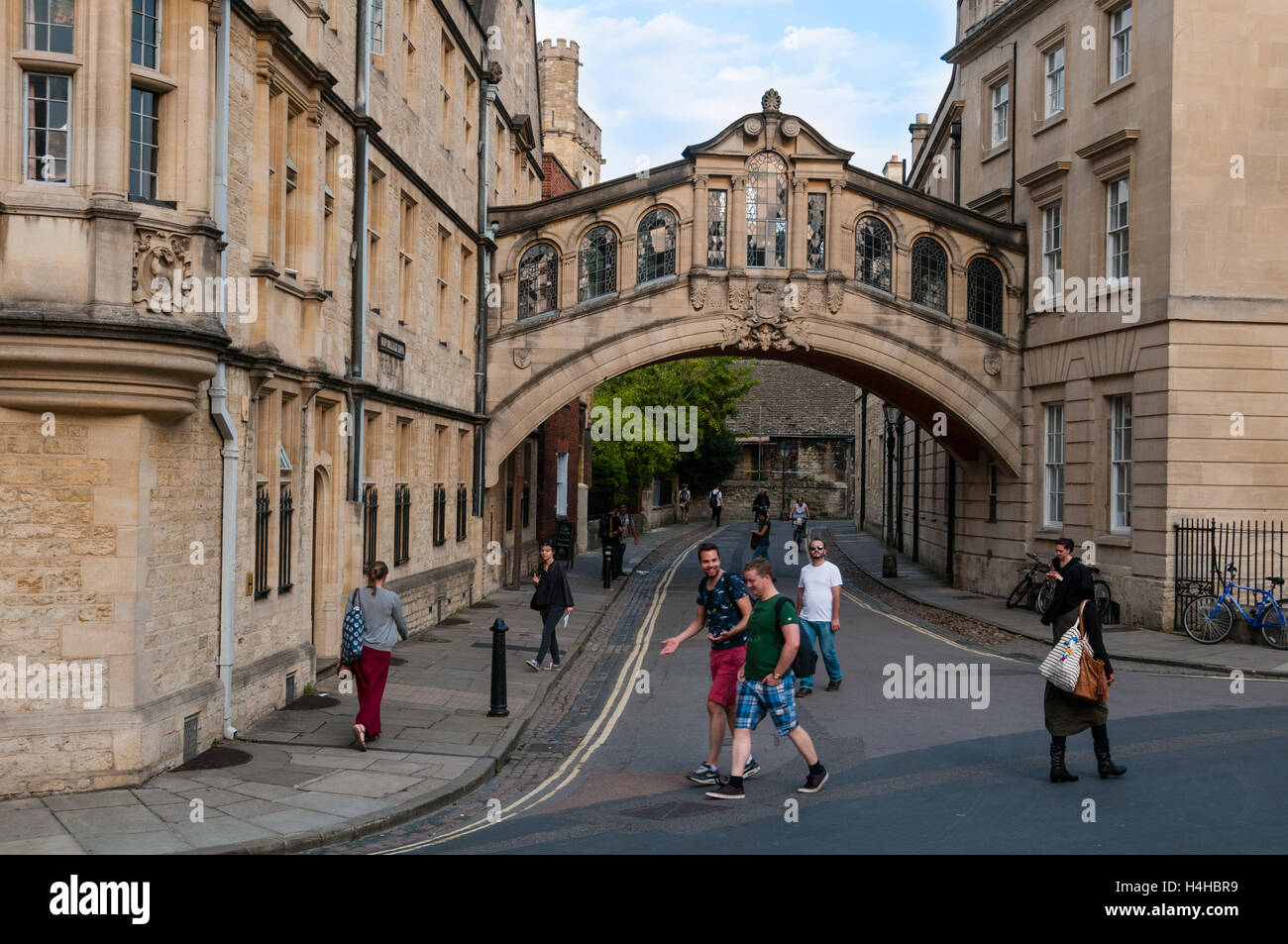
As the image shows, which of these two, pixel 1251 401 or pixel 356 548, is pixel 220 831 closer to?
pixel 356 548

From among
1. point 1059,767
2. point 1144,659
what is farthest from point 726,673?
point 1144,659

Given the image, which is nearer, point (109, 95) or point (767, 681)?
point (767, 681)

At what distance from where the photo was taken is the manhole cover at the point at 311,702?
42.8ft

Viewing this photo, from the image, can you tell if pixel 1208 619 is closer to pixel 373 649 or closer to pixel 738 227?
pixel 738 227

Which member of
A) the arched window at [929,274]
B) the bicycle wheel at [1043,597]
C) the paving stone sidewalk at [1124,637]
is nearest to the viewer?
the paving stone sidewalk at [1124,637]

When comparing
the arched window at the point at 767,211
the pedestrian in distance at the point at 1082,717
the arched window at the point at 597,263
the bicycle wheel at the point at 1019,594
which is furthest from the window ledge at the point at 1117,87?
the pedestrian in distance at the point at 1082,717

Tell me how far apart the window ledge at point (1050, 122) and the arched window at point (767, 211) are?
17.0 feet

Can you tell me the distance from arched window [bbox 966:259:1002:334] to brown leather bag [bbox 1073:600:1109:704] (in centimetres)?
1731

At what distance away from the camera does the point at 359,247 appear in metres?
16.1

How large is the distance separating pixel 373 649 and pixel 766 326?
16.0 metres

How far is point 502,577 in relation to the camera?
1068 inches

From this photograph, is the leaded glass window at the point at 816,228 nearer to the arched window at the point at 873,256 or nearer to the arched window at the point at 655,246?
the arched window at the point at 873,256

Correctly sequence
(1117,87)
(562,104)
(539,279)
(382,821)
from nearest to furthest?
1. (382,821)
2. (1117,87)
3. (539,279)
4. (562,104)

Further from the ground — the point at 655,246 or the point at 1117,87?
the point at 1117,87
